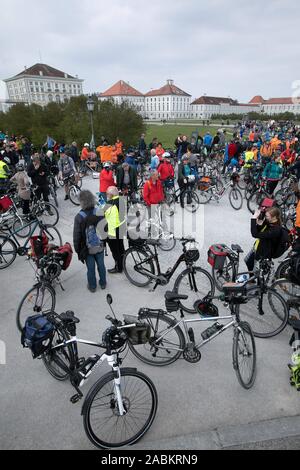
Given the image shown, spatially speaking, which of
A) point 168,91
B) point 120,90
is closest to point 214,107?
point 168,91

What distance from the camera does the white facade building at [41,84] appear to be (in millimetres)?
92125

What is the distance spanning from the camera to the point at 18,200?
8586 mm

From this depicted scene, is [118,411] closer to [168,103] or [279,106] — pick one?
[168,103]

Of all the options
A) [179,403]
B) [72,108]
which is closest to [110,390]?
[179,403]

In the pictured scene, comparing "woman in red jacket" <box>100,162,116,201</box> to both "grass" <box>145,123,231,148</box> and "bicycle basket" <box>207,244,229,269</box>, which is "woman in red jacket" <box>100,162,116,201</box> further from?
"grass" <box>145,123,231,148</box>

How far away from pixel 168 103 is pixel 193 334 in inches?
5327

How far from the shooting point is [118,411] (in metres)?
2.82

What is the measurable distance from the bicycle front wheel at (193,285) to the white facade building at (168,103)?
423 feet

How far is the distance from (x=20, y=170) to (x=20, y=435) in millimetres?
6917

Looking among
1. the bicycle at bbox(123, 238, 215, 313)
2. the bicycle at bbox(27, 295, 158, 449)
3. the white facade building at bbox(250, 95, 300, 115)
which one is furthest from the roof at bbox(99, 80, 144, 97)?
the bicycle at bbox(27, 295, 158, 449)

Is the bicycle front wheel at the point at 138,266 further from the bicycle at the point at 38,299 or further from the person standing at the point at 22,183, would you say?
the person standing at the point at 22,183

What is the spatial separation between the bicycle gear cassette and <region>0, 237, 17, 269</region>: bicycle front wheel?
434 centimetres

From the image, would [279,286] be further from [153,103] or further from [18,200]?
[153,103]

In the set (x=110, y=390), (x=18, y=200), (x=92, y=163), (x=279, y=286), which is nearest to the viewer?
(x=110, y=390)
